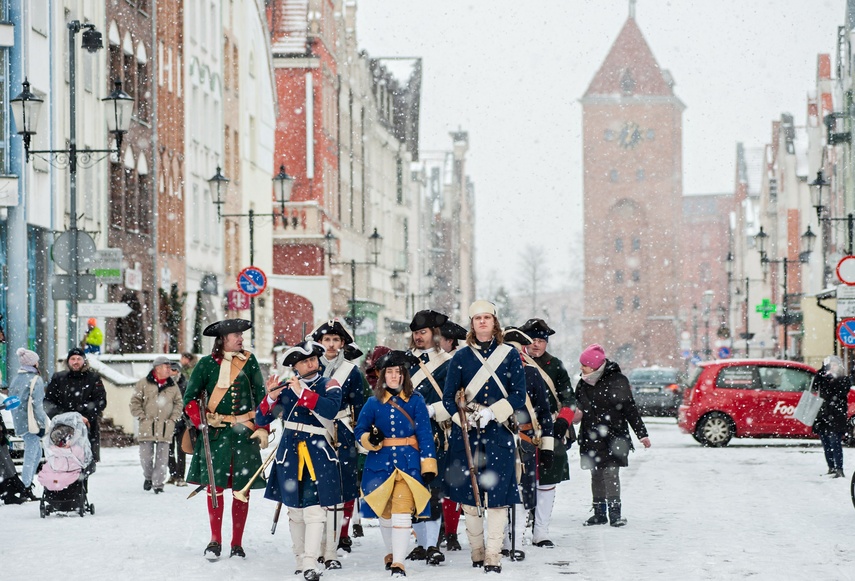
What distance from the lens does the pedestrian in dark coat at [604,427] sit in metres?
13.8

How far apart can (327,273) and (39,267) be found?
32.1m

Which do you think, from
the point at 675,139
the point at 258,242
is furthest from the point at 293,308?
the point at 675,139

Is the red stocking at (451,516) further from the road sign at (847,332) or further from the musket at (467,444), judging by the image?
the road sign at (847,332)

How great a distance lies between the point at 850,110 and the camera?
185 feet

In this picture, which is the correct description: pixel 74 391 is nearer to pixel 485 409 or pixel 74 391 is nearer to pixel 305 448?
pixel 305 448

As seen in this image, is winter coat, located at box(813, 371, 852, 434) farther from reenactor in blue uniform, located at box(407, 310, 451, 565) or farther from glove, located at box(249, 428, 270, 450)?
glove, located at box(249, 428, 270, 450)

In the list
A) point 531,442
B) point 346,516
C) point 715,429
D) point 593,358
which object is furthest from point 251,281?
point 531,442

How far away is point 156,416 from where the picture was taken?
18.4 metres

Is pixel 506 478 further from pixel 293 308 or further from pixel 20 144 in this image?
pixel 293 308

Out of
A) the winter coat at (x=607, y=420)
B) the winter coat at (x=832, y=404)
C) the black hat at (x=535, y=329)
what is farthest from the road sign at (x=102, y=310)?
the black hat at (x=535, y=329)

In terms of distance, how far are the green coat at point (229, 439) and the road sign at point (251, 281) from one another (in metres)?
Result: 19.8

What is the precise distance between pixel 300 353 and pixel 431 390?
1.31 metres

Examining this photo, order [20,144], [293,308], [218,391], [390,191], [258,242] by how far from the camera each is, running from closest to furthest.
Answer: [218,391]
[20,144]
[258,242]
[293,308]
[390,191]

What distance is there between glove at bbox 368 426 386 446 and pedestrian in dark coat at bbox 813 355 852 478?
11.0 meters
